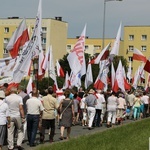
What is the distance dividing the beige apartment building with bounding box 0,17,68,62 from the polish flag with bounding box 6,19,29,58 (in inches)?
3054

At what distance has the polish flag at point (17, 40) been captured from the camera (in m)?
19.9

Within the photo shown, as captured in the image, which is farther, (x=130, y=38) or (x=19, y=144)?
(x=130, y=38)

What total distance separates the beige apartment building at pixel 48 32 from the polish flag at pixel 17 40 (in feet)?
254

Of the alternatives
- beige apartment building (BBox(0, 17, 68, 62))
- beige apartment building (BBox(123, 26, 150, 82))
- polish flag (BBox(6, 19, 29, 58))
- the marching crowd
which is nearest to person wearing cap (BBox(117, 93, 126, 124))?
the marching crowd

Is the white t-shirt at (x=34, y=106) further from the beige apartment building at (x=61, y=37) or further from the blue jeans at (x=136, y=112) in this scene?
the beige apartment building at (x=61, y=37)

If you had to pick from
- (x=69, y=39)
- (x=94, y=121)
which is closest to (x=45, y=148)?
(x=94, y=121)

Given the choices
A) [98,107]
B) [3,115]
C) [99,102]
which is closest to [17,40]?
[99,102]

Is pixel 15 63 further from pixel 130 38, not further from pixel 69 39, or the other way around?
pixel 69 39

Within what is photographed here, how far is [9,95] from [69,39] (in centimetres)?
10836

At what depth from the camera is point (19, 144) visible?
15047 millimetres

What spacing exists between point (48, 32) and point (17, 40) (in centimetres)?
7892

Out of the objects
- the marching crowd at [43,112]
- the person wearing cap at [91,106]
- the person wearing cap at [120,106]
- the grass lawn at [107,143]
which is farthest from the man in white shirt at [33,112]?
the person wearing cap at [120,106]

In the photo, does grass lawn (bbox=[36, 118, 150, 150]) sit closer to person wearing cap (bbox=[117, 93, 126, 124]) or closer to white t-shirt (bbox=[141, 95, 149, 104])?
person wearing cap (bbox=[117, 93, 126, 124])

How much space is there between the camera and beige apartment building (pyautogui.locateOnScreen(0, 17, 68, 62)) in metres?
98.7
